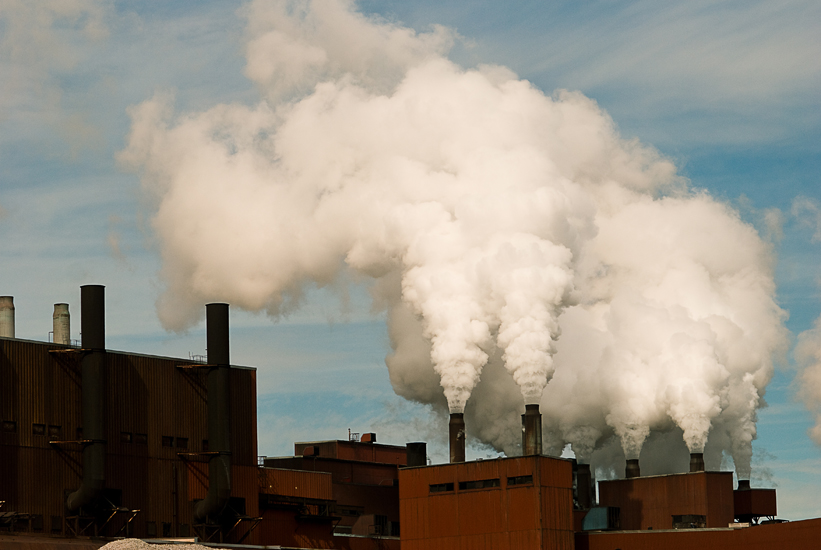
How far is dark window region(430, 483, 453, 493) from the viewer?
54.2 metres

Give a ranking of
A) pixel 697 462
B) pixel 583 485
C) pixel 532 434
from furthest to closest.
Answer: pixel 583 485, pixel 697 462, pixel 532 434

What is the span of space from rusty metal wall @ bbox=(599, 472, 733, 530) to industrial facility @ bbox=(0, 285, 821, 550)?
377 inches

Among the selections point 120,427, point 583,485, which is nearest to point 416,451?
point 583,485

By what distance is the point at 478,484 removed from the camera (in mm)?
53469

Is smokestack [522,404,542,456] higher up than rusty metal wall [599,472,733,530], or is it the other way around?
smokestack [522,404,542,456]

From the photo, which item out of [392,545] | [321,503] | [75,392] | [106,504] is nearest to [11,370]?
[75,392]

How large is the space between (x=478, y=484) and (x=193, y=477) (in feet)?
38.4

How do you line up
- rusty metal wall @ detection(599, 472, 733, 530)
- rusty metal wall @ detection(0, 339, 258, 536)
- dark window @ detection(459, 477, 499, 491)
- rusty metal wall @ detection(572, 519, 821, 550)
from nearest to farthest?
rusty metal wall @ detection(0, 339, 258, 536) → rusty metal wall @ detection(572, 519, 821, 550) → dark window @ detection(459, 477, 499, 491) → rusty metal wall @ detection(599, 472, 733, 530)

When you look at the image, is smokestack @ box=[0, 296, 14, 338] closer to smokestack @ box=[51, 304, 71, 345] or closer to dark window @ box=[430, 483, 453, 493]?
smokestack @ box=[51, 304, 71, 345]

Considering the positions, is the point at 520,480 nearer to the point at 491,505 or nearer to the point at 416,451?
the point at 491,505

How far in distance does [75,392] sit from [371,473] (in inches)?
1202

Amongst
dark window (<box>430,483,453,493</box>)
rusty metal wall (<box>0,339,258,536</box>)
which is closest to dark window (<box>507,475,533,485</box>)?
dark window (<box>430,483,453,493</box>)

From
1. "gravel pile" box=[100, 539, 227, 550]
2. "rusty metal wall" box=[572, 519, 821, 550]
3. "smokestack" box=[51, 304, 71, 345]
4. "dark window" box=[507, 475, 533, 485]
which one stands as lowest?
"rusty metal wall" box=[572, 519, 821, 550]

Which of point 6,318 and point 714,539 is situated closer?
point 6,318
